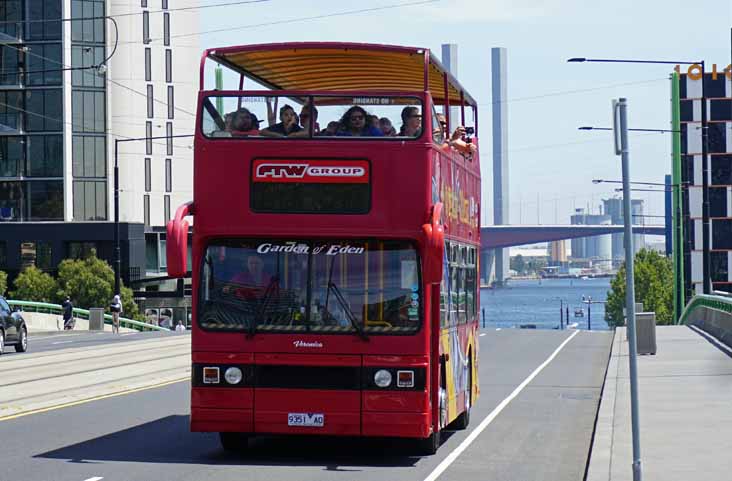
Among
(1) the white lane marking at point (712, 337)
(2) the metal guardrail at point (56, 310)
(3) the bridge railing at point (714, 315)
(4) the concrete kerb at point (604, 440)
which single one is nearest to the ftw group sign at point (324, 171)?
(4) the concrete kerb at point (604, 440)

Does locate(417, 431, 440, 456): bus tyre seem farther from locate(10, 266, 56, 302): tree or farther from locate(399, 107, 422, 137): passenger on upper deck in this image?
locate(10, 266, 56, 302): tree

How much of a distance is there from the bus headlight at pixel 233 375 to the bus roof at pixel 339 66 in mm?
2999

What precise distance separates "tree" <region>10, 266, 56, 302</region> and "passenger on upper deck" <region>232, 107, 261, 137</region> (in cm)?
6830

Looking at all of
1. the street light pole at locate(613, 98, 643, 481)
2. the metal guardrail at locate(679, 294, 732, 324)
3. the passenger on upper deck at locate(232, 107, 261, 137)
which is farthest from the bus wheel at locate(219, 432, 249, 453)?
the metal guardrail at locate(679, 294, 732, 324)

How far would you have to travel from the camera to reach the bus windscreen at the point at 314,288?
42.9 feet

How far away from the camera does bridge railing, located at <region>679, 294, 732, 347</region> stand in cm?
3503

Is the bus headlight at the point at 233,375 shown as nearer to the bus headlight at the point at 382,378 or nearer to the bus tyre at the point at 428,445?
the bus headlight at the point at 382,378

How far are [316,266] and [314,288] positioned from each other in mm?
207

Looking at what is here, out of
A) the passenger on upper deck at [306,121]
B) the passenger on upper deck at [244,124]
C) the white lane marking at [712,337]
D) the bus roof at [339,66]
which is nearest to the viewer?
the passenger on upper deck at [306,121]

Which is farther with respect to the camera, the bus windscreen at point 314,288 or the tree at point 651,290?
the tree at point 651,290

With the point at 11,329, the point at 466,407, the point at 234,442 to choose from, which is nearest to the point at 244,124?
the point at 234,442

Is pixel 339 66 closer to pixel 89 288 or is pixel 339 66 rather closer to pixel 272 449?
pixel 272 449

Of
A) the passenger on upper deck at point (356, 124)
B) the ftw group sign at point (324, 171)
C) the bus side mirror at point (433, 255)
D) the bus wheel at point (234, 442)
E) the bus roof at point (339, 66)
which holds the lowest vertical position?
the bus wheel at point (234, 442)

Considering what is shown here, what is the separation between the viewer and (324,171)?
43.3 feet
